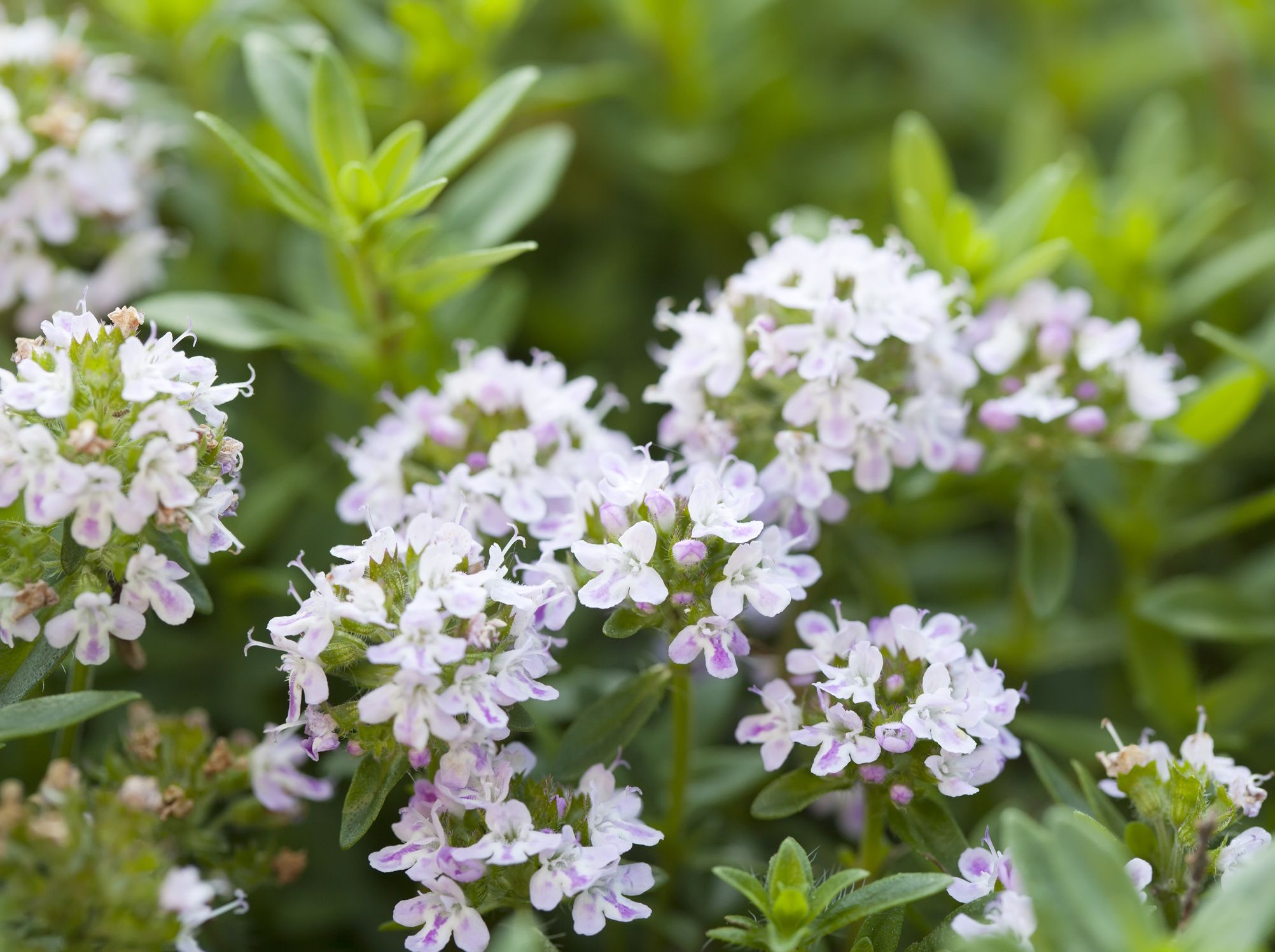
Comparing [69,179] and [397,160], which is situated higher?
[397,160]

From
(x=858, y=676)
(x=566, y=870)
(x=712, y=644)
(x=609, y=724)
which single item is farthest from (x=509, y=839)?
(x=858, y=676)

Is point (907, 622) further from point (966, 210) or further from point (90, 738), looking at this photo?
point (90, 738)

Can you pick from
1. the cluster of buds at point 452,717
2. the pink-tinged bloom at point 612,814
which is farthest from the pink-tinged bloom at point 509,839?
the pink-tinged bloom at point 612,814

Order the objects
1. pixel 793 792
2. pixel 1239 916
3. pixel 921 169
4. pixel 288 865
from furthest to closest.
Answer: pixel 921 169 → pixel 288 865 → pixel 793 792 → pixel 1239 916

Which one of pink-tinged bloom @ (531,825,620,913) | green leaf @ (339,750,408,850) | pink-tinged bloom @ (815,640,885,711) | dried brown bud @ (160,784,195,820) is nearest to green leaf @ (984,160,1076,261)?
pink-tinged bloom @ (815,640,885,711)

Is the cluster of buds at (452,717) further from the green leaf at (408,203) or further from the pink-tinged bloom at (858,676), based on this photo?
the green leaf at (408,203)

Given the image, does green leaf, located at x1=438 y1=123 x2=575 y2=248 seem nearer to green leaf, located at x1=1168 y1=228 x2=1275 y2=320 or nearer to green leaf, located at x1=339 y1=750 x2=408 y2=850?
green leaf, located at x1=339 y1=750 x2=408 y2=850

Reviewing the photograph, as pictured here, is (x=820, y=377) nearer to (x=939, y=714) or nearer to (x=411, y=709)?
(x=939, y=714)

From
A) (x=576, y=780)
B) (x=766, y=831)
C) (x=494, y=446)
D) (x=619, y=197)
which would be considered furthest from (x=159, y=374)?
(x=619, y=197)
